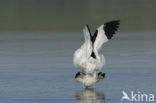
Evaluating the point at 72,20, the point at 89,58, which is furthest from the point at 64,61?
the point at 72,20

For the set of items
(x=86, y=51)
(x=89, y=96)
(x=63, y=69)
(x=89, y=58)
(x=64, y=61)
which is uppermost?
(x=64, y=61)

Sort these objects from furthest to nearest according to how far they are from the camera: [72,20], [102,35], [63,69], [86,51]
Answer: [72,20]
[63,69]
[102,35]
[86,51]

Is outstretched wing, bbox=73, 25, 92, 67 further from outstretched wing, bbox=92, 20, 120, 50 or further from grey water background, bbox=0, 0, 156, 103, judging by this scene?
grey water background, bbox=0, 0, 156, 103

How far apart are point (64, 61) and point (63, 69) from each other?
1136mm

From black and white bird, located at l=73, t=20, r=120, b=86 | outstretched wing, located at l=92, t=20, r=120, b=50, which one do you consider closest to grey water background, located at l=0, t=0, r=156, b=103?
black and white bird, located at l=73, t=20, r=120, b=86

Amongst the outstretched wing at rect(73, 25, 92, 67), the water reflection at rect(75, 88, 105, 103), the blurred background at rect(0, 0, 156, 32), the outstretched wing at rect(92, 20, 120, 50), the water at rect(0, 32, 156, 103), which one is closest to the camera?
the water reflection at rect(75, 88, 105, 103)

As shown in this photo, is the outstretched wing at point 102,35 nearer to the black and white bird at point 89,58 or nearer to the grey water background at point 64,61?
the black and white bird at point 89,58

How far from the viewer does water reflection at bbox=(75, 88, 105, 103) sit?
12249mm

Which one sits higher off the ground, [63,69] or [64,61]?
[64,61]

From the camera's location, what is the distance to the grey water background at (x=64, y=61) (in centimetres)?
1288

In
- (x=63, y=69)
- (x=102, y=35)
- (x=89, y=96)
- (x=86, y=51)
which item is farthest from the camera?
(x=63, y=69)

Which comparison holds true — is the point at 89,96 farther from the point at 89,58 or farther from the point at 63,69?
the point at 63,69

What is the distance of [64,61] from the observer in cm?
1692

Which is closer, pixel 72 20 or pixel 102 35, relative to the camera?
pixel 102 35
